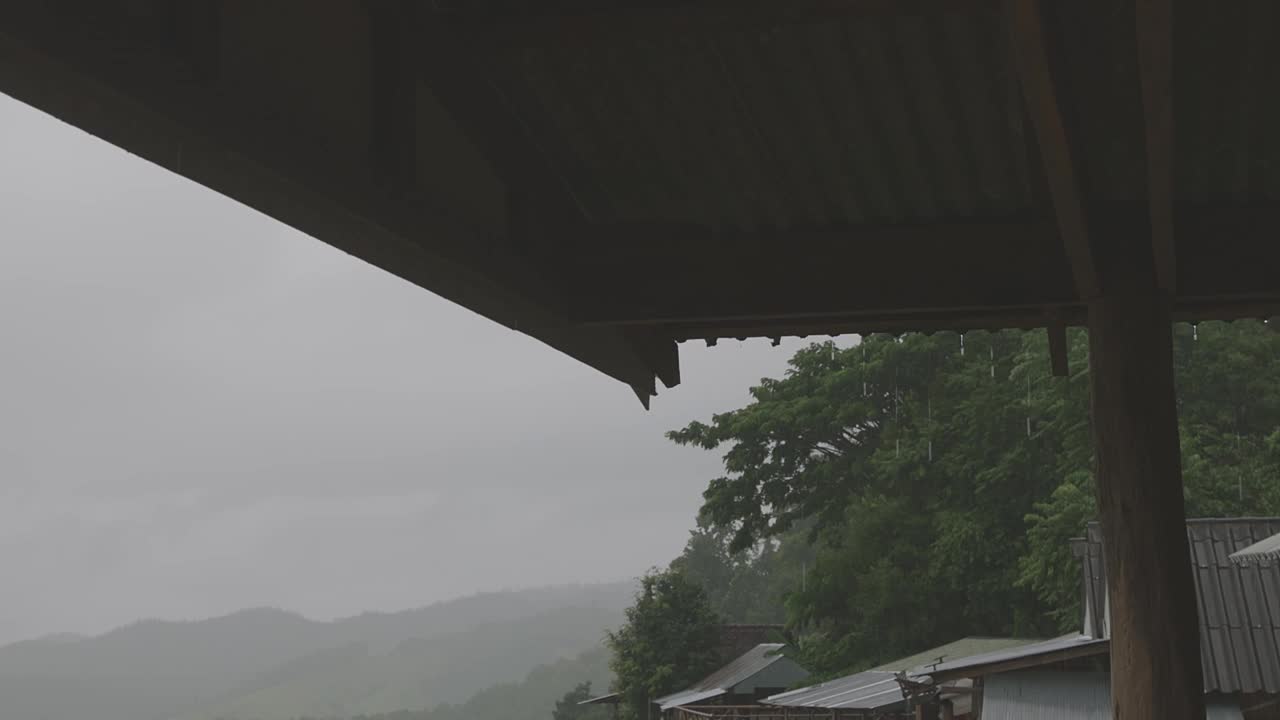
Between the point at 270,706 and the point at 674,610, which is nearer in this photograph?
the point at 674,610

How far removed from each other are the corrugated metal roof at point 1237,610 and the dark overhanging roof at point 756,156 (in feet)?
27.4

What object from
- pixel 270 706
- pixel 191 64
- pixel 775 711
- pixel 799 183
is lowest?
pixel 270 706

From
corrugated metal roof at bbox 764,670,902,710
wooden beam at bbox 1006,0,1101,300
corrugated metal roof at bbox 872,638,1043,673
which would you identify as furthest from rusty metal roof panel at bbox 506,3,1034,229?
corrugated metal roof at bbox 872,638,1043,673

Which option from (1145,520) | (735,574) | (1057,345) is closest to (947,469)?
(1057,345)

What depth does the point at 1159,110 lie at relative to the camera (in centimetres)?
279

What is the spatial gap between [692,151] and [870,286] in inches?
30.0

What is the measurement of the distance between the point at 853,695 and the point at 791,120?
1585 cm

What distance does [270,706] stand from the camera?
4774 inches

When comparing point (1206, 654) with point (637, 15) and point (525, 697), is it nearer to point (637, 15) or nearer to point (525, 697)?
point (637, 15)

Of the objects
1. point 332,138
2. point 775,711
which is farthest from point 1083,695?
point 332,138

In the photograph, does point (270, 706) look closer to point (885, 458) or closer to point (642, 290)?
point (885, 458)

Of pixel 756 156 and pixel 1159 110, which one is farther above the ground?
pixel 756 156

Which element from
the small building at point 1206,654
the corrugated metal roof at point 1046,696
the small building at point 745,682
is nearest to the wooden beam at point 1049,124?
the small building at point 1206,654

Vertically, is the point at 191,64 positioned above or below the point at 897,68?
below
